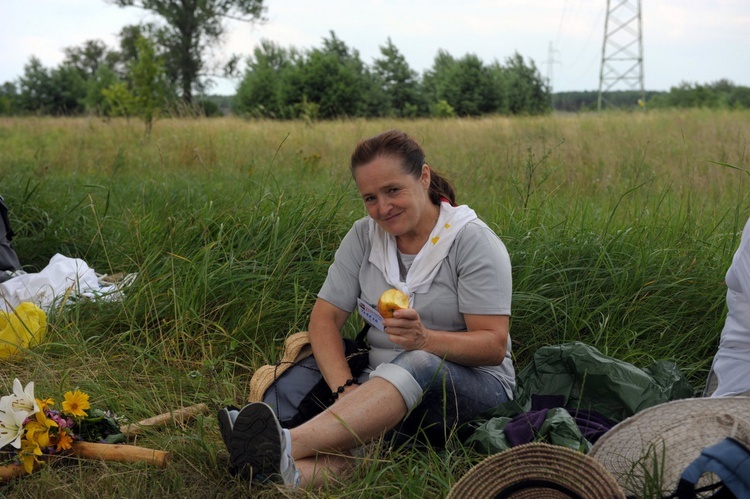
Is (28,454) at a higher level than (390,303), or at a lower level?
lower

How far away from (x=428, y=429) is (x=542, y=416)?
0.41 meters

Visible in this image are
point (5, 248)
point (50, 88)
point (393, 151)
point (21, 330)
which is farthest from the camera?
point (50, 88)

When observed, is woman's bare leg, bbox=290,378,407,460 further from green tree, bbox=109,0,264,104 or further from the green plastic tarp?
green tree, bbox=109,0,264,104

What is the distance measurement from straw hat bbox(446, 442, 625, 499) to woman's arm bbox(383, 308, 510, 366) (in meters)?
0.57

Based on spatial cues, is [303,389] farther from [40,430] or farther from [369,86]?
[369,86]

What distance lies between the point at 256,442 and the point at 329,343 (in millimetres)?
695

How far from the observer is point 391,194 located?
284 cm

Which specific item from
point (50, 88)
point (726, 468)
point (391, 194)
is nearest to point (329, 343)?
point (391, 194)

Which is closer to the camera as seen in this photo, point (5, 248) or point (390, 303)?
point (390, 303)

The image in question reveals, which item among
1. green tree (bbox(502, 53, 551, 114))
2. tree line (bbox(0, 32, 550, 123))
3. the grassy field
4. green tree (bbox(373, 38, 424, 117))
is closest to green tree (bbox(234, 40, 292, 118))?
tree line (bbox(0, 32, 550, 123))

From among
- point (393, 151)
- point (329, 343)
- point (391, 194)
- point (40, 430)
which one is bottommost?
point (40, 430)

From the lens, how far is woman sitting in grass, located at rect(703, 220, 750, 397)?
2.45 metres

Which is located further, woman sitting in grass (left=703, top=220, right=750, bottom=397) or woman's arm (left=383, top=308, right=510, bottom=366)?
woman's arm (left=383, top=308, right=510, bottom=366)

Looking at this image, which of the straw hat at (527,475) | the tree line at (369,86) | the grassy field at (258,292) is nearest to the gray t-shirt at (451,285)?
the grassy field at (258,292)
